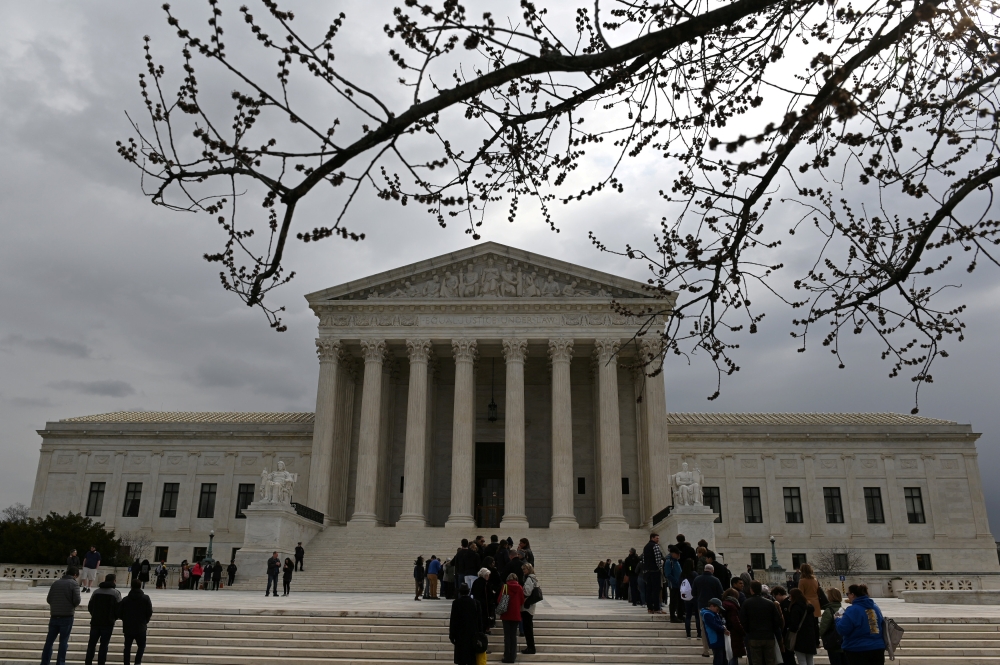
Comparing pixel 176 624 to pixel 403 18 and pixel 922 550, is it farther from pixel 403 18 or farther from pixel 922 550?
pixel 922 550

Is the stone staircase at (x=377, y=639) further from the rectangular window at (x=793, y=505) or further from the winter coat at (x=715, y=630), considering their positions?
the rectangular window at (x=793, y=505)

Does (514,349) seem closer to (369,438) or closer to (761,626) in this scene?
(369,438)

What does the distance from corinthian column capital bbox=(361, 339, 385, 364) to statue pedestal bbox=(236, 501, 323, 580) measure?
31.9 ft

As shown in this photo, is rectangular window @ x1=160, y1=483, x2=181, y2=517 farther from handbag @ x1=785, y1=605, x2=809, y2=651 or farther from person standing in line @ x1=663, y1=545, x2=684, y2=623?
handbag @ x1=785, y1=605, x2=809, y2=651

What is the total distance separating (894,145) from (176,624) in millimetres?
15657

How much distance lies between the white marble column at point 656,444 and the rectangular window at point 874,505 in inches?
551

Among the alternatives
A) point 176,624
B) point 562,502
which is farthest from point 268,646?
point 562,502

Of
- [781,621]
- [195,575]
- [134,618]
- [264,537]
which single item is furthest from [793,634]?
[195,575]

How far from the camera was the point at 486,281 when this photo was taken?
139ft

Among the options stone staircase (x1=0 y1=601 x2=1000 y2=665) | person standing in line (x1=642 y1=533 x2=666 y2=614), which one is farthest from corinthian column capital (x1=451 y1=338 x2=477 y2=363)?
stone staircase (x1=0 y1=601 x2=1000 y2=665)

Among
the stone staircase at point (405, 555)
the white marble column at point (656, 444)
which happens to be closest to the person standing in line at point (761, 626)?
the stone staircase at point (405, 555)

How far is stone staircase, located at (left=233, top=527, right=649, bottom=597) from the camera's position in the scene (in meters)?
30.9

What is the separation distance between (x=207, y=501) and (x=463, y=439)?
1726 cm

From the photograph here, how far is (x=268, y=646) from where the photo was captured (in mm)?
15539
